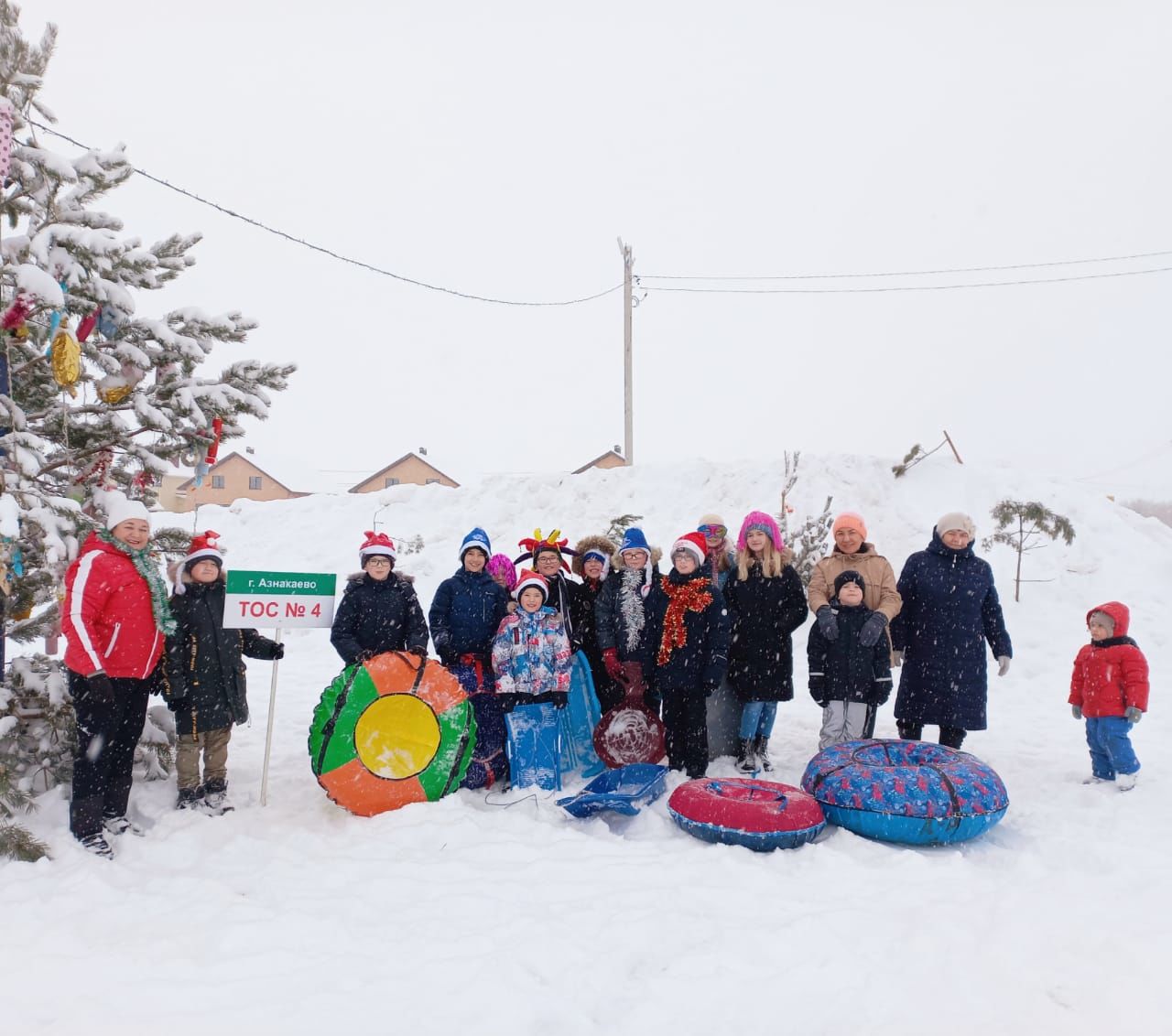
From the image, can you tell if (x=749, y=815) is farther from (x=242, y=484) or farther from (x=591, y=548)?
(x=242, y=484)

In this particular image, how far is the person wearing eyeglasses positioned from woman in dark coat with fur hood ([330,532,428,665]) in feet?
7.01

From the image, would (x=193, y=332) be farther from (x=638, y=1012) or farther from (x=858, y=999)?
(x=858, y=999)

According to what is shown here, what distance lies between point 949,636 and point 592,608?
249 cm

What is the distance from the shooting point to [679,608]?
5.31 m

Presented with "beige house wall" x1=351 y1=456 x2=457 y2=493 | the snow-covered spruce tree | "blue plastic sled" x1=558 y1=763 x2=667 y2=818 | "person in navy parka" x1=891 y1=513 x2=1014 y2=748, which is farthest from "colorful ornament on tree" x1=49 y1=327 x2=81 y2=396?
"beige house wall" x1=351 y1=456 x2=457 y2=493

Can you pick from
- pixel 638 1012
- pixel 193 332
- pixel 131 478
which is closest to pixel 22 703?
pixel 131 478

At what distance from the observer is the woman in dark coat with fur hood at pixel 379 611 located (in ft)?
16.7

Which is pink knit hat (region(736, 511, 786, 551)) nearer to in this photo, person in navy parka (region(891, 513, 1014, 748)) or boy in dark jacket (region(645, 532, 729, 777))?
boy in dark jacket (region(645, 532, 729, 777))

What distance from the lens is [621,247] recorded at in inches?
741

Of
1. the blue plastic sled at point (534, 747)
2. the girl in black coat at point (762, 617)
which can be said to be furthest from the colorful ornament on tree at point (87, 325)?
the girl in black coat at point (762, 617)

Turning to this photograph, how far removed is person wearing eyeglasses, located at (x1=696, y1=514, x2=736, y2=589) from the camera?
18.9ft

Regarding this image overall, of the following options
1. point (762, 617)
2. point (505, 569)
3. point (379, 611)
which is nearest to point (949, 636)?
point (762, 617)

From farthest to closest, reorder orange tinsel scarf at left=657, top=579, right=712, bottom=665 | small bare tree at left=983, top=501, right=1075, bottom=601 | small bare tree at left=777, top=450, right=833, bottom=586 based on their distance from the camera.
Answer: small bare tree at left=983, top=501, right=1075, bottom=601, small bare tree at left=777, top=450, right=833, bottom=586, orange tinsel scarf at left=657, top=579, right=712, bottom=665

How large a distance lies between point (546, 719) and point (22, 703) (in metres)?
3.04
